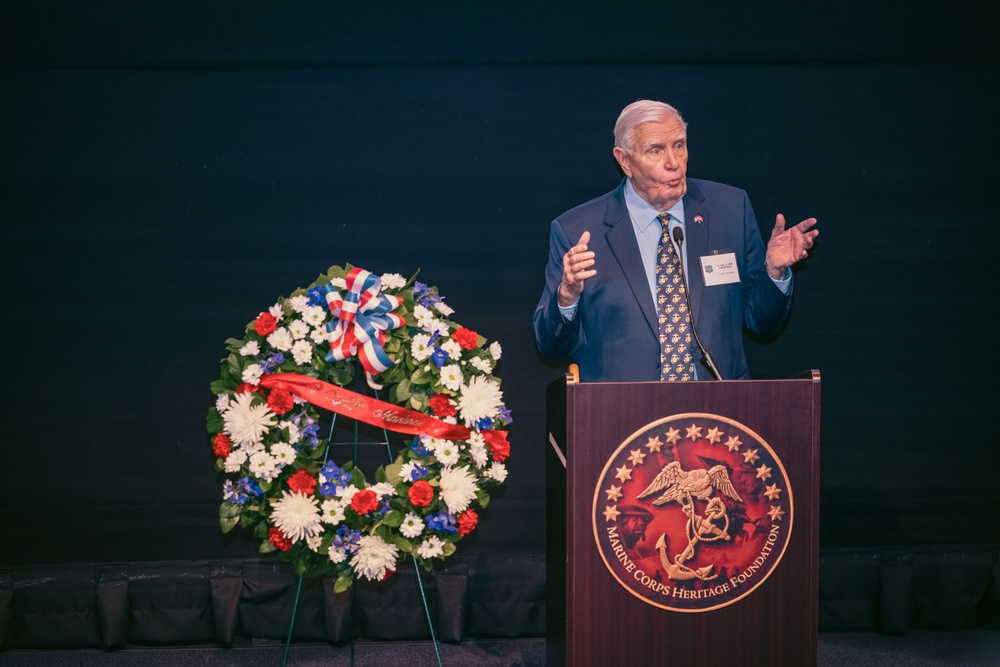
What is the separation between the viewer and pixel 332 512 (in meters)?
2.71

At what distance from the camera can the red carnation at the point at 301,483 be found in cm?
271

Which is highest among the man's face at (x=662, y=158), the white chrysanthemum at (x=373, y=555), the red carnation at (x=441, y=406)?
the man's face at (x=662, y=158)

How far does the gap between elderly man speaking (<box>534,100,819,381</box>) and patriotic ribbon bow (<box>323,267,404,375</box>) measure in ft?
1.55

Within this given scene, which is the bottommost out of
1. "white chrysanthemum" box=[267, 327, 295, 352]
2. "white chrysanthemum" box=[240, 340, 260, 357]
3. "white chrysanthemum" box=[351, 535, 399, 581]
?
"white chrysanthemum" box=[351, 535, 399, 581]

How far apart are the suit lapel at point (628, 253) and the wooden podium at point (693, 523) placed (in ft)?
1.84

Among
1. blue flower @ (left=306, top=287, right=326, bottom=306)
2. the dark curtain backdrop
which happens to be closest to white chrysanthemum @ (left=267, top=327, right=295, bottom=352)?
blue flower @ (left=306, top=287, right=326, bottom=306)

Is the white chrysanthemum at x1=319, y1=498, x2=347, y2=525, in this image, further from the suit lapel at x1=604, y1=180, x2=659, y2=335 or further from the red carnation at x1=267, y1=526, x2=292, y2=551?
the suit lapel at x1=604, y1=180, x2=659, y2=335

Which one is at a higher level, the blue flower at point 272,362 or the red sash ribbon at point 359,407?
the blue flower at point 272,362

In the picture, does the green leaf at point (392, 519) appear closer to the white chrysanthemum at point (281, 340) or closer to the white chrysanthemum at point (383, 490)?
the white chrysanthemum at point (383, 490)

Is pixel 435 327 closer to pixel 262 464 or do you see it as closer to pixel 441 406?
pixel 441 406

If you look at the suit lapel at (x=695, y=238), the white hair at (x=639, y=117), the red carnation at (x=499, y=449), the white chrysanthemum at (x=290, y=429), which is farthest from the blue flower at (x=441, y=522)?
the white hair at (x=639, y=117)

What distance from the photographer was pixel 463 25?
11.5 feet

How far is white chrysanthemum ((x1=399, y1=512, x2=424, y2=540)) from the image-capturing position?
2.72 metres

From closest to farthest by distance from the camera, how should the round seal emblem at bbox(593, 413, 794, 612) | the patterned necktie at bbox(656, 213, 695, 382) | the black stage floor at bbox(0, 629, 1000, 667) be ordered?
the round seal emblem at bbox(593, 413, 794, 612)
the patterned necktie at bbox(656, 213, 695, 382)
the black stage floor at bbox(0, 629, 1000, 667)
